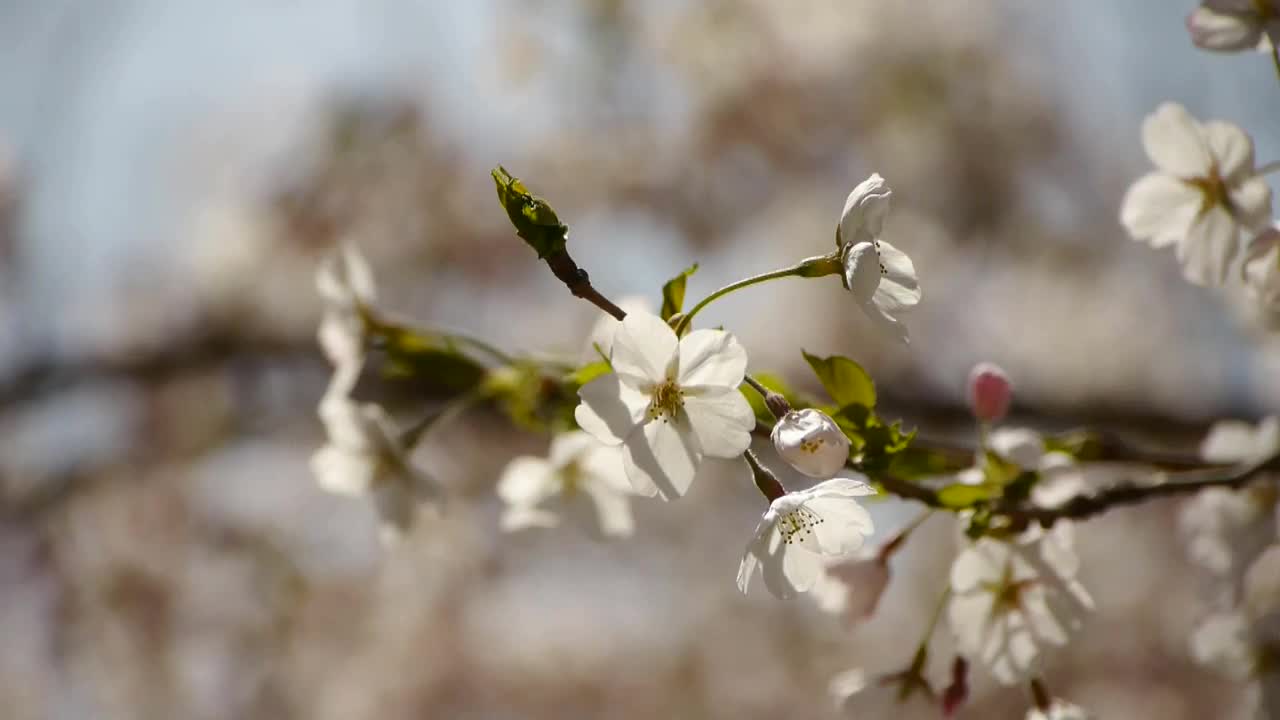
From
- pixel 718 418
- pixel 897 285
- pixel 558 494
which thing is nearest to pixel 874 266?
pixel 897 285

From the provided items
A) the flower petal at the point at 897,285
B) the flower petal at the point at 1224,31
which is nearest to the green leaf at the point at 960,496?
the flower petal at the point at 897,285

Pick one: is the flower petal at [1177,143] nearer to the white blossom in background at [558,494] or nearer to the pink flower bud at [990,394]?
the pink flower bud at [990,394]

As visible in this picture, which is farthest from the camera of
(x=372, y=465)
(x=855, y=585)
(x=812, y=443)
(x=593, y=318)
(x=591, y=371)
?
(x=593, y=318)

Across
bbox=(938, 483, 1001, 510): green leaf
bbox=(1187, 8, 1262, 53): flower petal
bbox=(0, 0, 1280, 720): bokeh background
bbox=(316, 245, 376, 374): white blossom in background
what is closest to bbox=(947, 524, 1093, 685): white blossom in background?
bbox=(938, 483, 1001, 510): green leaf

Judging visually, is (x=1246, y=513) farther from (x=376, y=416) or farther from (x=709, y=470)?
(x=709, y=470)

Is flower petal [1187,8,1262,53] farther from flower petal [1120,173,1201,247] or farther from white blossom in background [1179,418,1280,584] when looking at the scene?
white blossom in background [1179,418,1280,584]

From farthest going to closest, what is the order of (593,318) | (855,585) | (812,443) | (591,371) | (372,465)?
(593,318) < (372,465) < (855,585) < (591,371) < (812,443)

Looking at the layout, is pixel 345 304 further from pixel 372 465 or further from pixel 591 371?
pixel 591 371

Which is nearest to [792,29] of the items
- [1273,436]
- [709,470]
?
[709,470]
